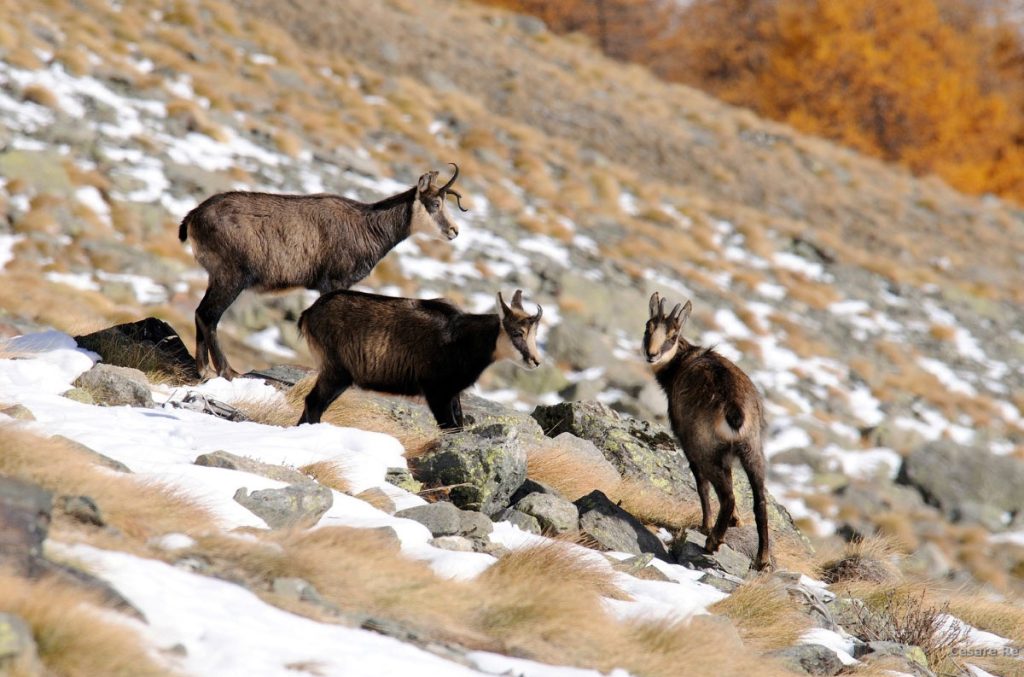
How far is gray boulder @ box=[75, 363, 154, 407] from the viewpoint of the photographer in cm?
722

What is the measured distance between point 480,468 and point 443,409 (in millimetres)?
1000

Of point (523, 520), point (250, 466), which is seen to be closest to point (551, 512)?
point (523, 520)

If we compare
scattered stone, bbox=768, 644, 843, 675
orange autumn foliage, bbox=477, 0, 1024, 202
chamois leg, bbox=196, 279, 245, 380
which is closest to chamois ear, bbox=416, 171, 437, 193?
chamois leg, bbox=196, 279, 245, 380

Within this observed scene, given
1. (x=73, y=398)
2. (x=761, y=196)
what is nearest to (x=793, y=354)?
(x=761, y=196)

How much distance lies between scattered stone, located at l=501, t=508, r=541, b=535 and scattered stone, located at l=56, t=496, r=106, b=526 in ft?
9.32

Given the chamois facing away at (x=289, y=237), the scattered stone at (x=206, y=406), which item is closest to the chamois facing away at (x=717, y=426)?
the chamois facing away at (x=289, y=237)

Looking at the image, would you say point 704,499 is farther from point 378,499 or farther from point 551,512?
point 378,499

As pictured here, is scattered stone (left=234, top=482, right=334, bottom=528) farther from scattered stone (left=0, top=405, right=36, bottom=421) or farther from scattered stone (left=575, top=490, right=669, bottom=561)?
scattered stone (left=575, top=490, right=669, bottom=561)

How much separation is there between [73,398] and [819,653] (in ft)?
15.5

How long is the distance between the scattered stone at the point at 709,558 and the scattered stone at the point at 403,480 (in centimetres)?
182

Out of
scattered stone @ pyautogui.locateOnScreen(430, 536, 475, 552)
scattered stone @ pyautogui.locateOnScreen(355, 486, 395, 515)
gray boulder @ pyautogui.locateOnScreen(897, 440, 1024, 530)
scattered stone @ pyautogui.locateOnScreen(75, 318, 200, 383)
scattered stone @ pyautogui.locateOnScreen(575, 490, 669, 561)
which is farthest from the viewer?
gray boulder @ pyautogui.locateOnScreen(897, 440, 1024, 530)

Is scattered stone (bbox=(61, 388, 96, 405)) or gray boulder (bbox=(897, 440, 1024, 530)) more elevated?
scattered stone (bbox=(61, 388, 96, 405))

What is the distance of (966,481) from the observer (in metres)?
17.3

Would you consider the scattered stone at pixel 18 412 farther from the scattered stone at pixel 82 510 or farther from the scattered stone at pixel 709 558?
the scattered stone at pixel 709 558
